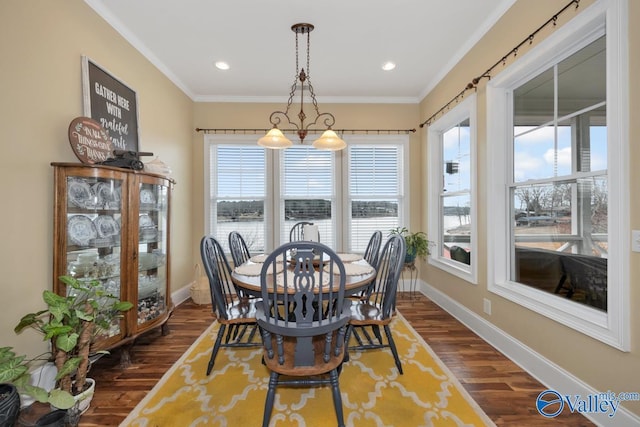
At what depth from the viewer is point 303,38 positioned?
2812 millimetres

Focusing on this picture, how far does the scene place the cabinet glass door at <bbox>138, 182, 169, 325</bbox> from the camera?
2.47 meters

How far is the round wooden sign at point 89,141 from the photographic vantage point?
208 centimetres

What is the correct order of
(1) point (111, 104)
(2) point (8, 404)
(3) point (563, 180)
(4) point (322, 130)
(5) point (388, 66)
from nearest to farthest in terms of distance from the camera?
(2) point (8, 404)
(3) point (563, 180)
(1) point (111, 104)
(5) point (388, 66)
(4) point (322, 130)

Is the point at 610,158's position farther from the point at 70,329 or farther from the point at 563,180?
the point at 70,329

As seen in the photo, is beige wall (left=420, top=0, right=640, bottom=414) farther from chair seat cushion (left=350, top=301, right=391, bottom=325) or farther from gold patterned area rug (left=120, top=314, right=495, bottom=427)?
chair seat cushion (left=350, top=301, right=391, bottom=325)

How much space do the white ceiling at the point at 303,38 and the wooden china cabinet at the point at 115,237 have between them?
1.41m

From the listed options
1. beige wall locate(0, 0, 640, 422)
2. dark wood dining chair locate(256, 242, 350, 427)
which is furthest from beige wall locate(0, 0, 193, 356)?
dark wood dining chair locate(256, 242, 350, 427)

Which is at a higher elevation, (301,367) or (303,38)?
(303,38)

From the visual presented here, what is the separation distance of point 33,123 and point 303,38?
2244 mm

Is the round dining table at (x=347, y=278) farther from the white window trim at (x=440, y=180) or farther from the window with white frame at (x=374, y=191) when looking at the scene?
the window with white frame at (x=374, y=191)

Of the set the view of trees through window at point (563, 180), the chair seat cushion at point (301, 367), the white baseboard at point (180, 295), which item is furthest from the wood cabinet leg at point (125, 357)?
the view of trees through window at point (563, 180)

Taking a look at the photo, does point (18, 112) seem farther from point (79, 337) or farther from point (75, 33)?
point (79, 337)

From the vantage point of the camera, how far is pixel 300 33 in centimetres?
271

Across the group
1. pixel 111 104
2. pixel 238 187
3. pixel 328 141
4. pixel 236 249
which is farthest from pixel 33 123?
pixel 238 187
